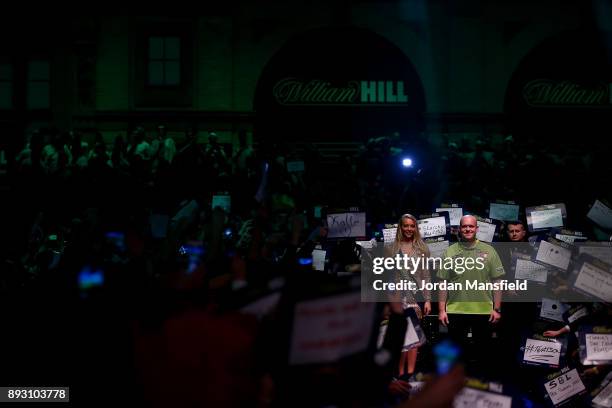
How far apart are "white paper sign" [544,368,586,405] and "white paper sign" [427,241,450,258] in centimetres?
224

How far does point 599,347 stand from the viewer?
25.1 ft

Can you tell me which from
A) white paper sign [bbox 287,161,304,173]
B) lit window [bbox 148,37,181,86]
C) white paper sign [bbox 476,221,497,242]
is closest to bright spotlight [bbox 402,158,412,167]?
white paper sign [bbox 287,161,304,173]

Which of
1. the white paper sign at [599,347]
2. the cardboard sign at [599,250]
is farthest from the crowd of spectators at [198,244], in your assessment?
the white paper sign at [599,347]

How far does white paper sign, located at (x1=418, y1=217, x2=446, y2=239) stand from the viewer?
1023 centimetres

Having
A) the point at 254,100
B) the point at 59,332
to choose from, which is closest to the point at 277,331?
the point at 59,332

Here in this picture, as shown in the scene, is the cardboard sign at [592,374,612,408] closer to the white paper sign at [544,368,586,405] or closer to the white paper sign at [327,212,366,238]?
the white paper sign at [544,368,586,405]

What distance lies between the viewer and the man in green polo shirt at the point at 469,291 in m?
9.49

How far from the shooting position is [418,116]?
19.1 meters

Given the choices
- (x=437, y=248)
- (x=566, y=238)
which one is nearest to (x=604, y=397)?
(x=566, y=238)

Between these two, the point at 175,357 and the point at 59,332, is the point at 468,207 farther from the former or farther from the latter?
the point at 175,357

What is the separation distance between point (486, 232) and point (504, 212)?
408 mm

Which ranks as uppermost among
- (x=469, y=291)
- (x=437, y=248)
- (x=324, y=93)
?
(x=324, y=93)

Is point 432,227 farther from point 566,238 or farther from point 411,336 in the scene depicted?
point 411,336

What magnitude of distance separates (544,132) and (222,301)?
16.6 meters
